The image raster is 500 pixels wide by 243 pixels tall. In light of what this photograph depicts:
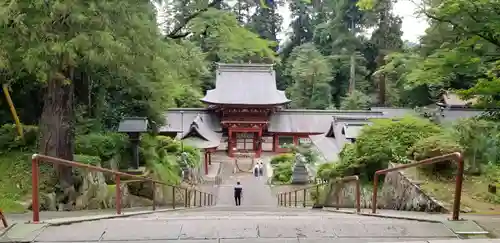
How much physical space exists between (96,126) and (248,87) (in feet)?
67.3

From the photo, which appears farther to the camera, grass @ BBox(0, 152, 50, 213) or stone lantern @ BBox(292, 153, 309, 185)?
stone lantern @ BBox(292, 153, 309, 185)

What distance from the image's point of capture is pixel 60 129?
741cm

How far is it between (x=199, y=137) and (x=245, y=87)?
723 cm

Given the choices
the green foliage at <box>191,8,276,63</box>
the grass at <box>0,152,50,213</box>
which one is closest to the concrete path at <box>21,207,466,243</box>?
the grass at <box>0,152,50,213</box>

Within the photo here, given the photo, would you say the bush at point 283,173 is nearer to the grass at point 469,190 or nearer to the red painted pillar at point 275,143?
the red painted pillar at point 275,143

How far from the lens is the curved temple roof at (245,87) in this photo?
30030 mm

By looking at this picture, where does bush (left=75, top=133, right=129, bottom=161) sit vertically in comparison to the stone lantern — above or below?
above

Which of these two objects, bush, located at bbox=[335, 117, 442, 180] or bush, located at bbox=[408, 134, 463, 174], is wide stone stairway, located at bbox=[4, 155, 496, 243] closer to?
bush, located at bbox=[408, 134, 463, 174]

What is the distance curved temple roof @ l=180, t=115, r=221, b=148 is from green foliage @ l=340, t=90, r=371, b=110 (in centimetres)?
1317

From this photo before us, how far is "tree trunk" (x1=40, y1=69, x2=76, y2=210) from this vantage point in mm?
7328

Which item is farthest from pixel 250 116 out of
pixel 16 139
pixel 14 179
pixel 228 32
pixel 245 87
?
pixel 14 179

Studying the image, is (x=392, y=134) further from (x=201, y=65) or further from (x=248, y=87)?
(x=248, y=87)

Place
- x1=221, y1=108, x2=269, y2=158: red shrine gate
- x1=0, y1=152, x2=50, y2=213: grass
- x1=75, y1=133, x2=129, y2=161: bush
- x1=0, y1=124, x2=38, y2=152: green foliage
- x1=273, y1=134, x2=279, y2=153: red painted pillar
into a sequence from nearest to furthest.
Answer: x1=0, y1=152, x2=50, y2=213: grass, x1=0, y1=124, x2=38, y2=152: green foliage, x1=75, y1=133, x2=129, y2=161: bush, x1=221, y1=108, x2=269, y2=158: red shrine gate, x1=273, y1=134, x2=279, y2=153: red painted pillar

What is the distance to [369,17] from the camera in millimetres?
37406
